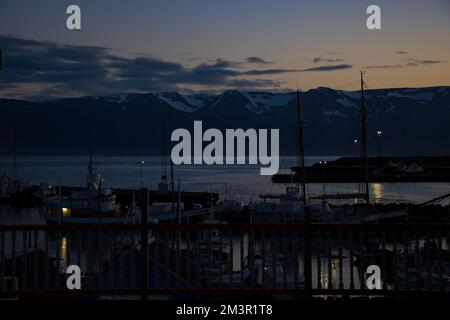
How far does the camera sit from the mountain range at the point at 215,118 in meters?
86.6

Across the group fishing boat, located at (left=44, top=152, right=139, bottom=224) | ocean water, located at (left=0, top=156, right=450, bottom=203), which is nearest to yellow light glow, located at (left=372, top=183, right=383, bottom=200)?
ocean water, located at (left=0, top=156, right=450, bottom=203)

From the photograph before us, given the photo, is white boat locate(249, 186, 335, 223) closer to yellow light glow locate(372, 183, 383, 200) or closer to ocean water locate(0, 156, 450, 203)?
ocean water locate(0, 156, 450, 203)

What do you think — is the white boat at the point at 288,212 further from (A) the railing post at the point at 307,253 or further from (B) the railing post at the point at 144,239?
(B) the railing post at the point at 144,239

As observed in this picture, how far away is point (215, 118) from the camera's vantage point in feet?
339

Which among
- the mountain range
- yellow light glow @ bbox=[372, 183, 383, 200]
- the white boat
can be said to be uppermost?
the mountain range

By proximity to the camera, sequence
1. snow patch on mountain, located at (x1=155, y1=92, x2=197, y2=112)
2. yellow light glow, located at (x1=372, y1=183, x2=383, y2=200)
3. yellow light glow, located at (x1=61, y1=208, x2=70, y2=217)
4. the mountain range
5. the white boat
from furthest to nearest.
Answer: the mountain range
snow patch on mountain, located at (x1=155, y1=92, x2=197, y2=112)
yellow light glow, located at (x1=372, y1=183, x2=383, y2=200)
yellow light glow, located at (x1=61, y1=208, x2=70, y2=217)
the white boat

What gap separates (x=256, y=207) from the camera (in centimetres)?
3359

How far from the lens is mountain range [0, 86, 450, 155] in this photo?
3410 inches

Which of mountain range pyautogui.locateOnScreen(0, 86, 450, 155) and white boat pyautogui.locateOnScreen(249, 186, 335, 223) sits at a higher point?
mountain range pyautogui.locateOnScreen(0, 86, 450, 155)

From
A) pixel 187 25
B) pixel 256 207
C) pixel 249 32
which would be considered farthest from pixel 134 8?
pixel 256 207

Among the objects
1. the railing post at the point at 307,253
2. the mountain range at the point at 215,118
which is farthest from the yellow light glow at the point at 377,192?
the railing post at the point at 307,253

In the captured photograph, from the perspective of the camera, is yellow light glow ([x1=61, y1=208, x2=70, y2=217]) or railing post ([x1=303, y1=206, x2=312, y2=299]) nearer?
railing post ([x1=303, y1=206, x2=312, y2=299])

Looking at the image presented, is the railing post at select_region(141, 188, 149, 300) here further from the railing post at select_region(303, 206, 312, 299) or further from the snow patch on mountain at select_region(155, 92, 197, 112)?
the snow patch on mountain at select_region(155, 92, 197, 112)

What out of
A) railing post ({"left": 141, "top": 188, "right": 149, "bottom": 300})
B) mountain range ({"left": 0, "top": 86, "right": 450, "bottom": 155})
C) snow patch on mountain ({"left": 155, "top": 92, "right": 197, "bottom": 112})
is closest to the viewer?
railing post ({"left": 141, "top": 188, "right": 149, "bottom": 300})
